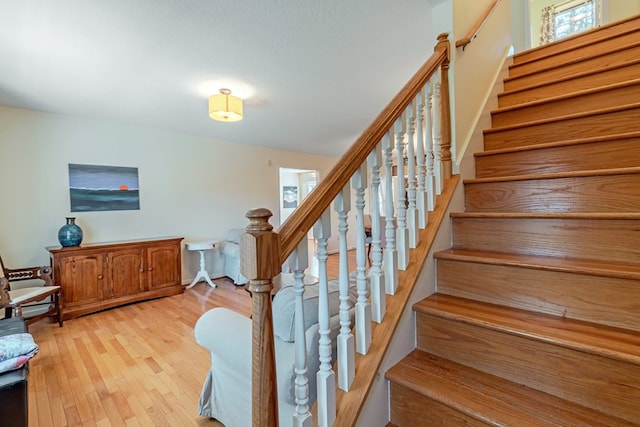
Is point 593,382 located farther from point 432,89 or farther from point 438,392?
point 432,89

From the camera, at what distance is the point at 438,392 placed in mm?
929

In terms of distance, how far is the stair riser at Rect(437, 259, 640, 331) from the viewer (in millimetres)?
950

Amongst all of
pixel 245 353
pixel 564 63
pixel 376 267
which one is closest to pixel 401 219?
pixel 376 267

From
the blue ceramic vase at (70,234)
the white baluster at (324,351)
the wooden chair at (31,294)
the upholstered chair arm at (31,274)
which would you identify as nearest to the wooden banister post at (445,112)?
the white baluster at (324,351)

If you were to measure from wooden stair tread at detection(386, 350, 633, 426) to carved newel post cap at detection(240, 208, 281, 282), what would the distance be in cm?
68

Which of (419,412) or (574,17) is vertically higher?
(574,17)

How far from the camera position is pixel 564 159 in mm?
1520

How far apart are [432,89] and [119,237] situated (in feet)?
13.2

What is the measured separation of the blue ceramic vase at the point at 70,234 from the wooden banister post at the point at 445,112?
3.74 meters

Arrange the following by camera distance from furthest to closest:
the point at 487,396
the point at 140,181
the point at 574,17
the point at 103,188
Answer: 1. the point at 574,17
2. the point at 140,181
3. the point at 103,188
4. the point at 487,396

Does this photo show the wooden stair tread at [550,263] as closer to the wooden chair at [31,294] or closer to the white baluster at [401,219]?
the white baluster at [401,219]

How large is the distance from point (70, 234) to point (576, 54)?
5062mm

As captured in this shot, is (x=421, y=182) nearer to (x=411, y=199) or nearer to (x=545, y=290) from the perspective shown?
(x=411, y=199)

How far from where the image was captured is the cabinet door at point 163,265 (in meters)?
3.64
